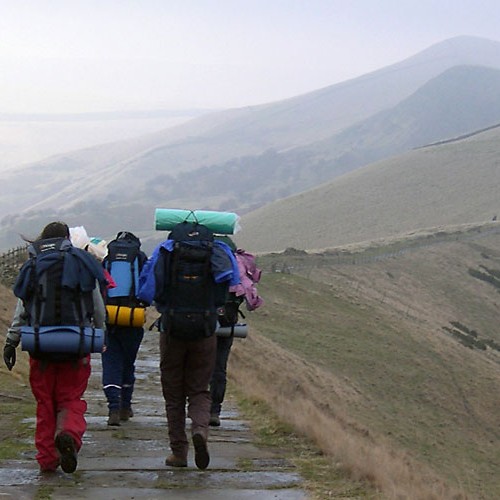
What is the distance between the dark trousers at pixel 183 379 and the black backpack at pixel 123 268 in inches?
65.8

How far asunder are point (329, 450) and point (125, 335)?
2.46 meters

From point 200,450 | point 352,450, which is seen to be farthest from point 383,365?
point 200,450

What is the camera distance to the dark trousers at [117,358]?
383 inches

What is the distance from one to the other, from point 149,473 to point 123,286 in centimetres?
258

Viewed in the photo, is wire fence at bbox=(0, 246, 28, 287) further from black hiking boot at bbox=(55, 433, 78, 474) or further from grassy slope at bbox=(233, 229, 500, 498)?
black hiking boot at bbox=(55, 433, 78, 474)

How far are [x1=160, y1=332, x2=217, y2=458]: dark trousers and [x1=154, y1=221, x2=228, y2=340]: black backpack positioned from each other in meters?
0.17

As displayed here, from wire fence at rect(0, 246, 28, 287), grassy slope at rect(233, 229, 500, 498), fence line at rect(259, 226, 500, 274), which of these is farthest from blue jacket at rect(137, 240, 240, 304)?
fence line at rect(259, 226, 500, 274)

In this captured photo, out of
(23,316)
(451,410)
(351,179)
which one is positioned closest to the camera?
(23,316)

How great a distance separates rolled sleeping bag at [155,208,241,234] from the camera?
8.16m

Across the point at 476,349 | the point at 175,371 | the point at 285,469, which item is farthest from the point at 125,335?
the point at 476,349

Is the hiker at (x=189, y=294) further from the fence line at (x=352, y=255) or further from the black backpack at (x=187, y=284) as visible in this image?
the fence line at (x=352, y=255)

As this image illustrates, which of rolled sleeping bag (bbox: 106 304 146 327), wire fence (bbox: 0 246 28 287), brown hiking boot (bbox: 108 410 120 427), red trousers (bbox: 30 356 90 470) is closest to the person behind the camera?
red trousers (bbox: 30 356 90 470)

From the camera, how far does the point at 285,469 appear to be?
7832mm

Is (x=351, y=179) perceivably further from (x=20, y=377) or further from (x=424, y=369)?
(x=20, y=377)
